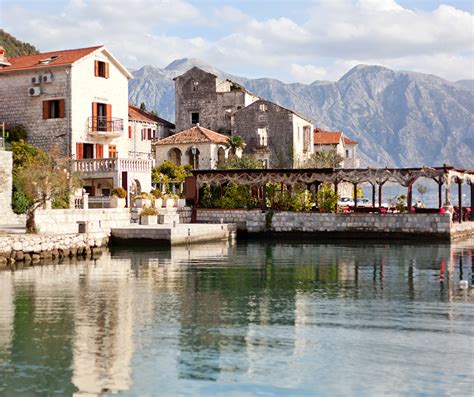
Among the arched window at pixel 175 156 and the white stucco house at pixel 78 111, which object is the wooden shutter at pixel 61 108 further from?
the arched window at pixel 175 156

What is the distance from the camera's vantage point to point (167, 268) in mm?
31094

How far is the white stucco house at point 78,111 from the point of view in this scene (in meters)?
49.0

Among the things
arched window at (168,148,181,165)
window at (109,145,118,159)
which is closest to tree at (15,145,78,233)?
window at (109,145,118,159)

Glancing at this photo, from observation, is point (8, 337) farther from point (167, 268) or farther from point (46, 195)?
point (46, 195)

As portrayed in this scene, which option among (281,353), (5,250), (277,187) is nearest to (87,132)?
(277,187)

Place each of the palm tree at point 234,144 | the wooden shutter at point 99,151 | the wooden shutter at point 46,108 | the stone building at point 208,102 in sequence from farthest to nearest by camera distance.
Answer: the stone building at point 208,102 < the palm tree at point 234,144 < the wooden shutter at point 99,151 < the wooden shutter at point 46,108

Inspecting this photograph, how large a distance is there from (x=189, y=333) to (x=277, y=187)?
33861mm

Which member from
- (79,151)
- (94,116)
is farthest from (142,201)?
(94,116)

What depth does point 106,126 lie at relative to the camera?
52344 mm

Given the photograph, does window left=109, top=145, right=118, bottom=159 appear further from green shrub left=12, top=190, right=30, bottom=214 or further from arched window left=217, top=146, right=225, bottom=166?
arched window left=217, top=146, right=225, bottom=166

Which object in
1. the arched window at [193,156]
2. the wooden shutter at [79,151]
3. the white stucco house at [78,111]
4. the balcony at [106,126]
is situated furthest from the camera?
the arched window at [193,156]

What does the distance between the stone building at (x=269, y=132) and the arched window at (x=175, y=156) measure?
796 cm

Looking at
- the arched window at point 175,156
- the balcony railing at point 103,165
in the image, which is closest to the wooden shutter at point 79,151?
the balcony railing at point 103,165

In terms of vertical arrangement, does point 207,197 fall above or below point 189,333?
above
